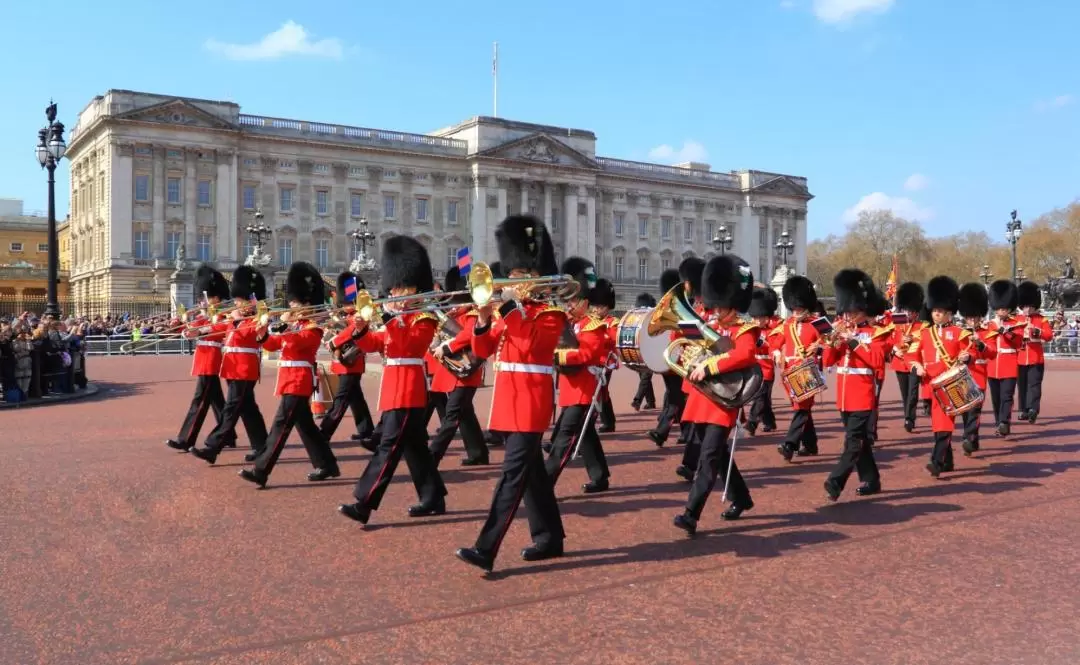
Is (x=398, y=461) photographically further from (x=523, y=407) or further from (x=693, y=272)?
(x=693, y=272)

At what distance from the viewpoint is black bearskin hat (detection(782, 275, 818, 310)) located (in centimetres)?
851

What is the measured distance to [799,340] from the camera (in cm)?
883

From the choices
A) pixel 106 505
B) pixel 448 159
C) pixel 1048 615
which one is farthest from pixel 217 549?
pixel 448 159

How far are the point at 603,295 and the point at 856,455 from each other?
3.64 meters

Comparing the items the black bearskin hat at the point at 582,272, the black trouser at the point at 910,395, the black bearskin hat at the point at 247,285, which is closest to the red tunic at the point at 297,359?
the black bearskin hat at the point at 247,285

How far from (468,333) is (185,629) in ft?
6.71

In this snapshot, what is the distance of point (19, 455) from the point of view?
30.5 feet

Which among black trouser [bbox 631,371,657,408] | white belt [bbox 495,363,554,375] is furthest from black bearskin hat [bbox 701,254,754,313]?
black trouser [bbox 631,371,657,408]

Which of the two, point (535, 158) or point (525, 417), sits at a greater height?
point (535, 158)

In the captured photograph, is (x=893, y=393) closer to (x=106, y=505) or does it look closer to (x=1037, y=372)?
(x=1037, y=372)

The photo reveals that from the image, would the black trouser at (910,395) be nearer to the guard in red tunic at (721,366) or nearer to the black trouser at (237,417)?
the guard in red tunic at (721,366)

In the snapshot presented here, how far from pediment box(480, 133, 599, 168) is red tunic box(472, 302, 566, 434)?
57294 millimetres

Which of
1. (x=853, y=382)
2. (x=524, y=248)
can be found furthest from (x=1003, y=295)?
(x=524, y=248)

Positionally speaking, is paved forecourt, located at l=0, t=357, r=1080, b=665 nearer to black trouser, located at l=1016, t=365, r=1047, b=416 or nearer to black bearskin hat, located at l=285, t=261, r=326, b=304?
black bearskin hat, located at l=285, t=261, r=326, b=304
